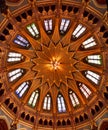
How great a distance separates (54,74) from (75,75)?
3.33m

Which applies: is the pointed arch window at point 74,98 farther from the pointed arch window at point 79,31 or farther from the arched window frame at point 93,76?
the pointed arch window at point 79,31

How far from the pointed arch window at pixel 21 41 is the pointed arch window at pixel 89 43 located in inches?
327

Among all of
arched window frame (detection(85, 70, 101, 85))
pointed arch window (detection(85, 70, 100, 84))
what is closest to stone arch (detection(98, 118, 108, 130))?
arched window frame (detection(85, 70, 101, 85))

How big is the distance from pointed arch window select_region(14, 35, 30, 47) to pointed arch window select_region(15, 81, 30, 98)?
576cm

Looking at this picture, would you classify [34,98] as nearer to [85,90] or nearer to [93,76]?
[85,90]

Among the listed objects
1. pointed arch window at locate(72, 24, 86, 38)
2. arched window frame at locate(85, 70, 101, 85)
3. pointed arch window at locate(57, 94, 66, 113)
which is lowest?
pointed arch window at locate(57, 94, 66, 113)

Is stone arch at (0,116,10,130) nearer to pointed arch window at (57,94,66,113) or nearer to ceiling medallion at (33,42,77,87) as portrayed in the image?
pointed arch window at (57,94,66,113)

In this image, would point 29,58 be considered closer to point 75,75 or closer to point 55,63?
point 55,63

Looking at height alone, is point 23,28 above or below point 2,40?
above

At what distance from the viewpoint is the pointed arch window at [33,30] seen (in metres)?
41.0

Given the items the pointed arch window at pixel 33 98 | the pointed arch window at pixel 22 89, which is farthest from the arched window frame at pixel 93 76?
the pointed arch window at pixel 22 89

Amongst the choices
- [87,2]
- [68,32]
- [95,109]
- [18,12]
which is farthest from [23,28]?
[95,109]

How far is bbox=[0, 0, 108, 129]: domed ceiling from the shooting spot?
38.3m

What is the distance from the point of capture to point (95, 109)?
41.3 m
